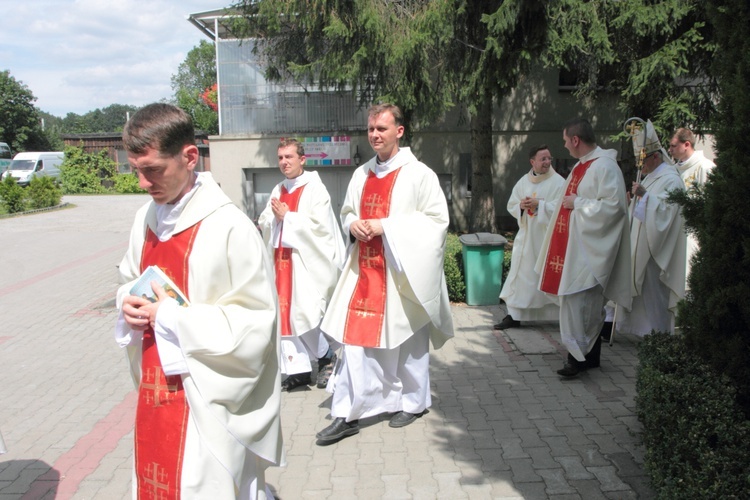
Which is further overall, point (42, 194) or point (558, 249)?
point (42, 194)

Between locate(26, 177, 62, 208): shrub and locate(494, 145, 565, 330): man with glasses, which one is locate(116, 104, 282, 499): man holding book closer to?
locate(494, 145, 565, 330): man with glasses

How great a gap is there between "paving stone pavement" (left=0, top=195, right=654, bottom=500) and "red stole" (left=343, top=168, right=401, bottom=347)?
745 mm

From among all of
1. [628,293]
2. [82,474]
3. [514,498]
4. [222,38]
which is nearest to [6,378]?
[82,474]

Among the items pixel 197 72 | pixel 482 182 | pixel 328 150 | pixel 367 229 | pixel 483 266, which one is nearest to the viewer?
pixel 367 229

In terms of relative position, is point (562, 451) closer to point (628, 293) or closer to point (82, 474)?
point (628, 293)

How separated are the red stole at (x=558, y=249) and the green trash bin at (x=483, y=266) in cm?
243

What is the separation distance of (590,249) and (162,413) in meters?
4.01

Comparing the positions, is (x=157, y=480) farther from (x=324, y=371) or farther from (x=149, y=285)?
(x=324, y=371)

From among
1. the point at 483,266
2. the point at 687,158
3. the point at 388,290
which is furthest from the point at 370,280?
the point at 483,266

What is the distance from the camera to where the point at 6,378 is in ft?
20.5

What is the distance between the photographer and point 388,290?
461cm

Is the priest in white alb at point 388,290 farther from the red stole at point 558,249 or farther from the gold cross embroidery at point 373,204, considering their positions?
the red stole at point 558,249

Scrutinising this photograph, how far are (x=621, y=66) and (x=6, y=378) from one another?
10.1 meters

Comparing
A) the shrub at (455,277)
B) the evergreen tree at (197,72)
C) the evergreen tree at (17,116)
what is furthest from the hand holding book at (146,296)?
the evergreen tree at (197,72)
